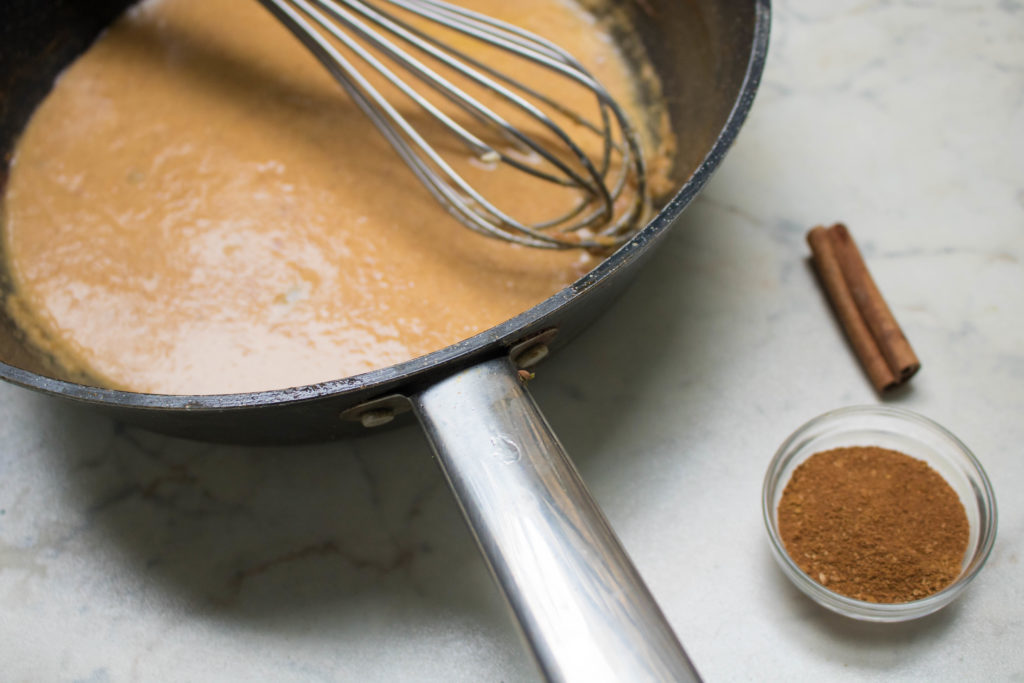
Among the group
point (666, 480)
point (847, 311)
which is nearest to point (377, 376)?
point (666, 480)

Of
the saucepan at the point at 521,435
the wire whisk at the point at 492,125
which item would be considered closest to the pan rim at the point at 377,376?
the saucepan at the point at 521,435

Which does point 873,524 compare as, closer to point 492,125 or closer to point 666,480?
point 666,480

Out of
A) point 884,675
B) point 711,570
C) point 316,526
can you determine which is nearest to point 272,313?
point 316,526

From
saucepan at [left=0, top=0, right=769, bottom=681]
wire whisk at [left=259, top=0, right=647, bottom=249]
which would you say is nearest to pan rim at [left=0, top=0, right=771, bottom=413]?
saucepan at [left=0, top=0, right=769, bottom=681]

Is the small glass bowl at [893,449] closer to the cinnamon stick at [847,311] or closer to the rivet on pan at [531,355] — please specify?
the cinnamon stick at [847,311]

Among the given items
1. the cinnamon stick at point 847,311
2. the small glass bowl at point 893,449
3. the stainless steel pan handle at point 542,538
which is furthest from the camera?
the cinnamon stick at point 847,311

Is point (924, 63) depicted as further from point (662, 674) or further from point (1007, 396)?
point (662, 674)
